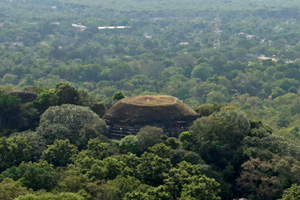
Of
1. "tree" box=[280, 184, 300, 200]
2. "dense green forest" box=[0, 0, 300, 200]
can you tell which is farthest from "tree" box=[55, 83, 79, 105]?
"tree" box=[280, 184, 300, 200]

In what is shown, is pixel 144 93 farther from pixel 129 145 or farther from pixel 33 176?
pixel 33 176

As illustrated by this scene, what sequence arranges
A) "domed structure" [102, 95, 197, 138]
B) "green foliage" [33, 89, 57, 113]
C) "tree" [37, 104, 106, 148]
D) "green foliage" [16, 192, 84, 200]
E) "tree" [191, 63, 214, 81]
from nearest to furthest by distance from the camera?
"green foliage" [16, 192, 84, 200] → "tree" [37, 104, 106, 148] → "domed structure" [102, 95, 197, 138] → "green foliage" [33, 89, 57, 113] → "tree" [191, 63, 214, 81]

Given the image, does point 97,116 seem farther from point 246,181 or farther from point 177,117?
point 246,181

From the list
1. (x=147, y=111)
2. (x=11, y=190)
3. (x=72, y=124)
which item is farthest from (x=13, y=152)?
(x=147, y=111)

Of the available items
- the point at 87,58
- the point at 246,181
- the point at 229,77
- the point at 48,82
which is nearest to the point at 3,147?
the point at 246,181

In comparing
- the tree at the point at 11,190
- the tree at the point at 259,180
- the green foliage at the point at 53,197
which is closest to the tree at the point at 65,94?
the tree at the point at 11,190

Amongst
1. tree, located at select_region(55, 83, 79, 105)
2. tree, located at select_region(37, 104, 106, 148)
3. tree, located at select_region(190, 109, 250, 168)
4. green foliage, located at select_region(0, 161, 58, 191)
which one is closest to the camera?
green foliage, located at select_region(0, 161, 58, 191)

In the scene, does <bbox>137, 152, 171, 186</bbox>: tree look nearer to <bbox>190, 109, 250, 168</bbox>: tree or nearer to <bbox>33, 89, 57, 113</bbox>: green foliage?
<bbox>190, 109, 250, 168</bbox>: tree

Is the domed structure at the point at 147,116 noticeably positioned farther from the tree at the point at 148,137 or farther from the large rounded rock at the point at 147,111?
the tree at the point at 148,137

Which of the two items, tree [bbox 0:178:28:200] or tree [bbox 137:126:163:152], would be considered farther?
tree [bbox 137:126:163:152]
